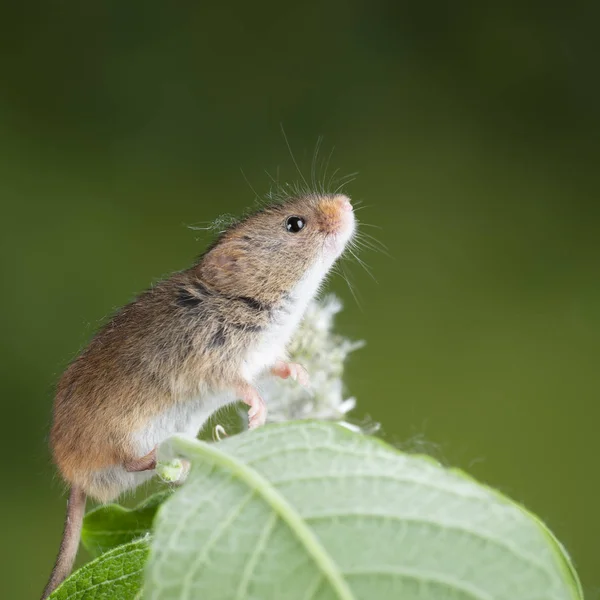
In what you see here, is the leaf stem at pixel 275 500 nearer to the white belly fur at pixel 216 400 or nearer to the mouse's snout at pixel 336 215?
the white belly fur at pixel 216 400

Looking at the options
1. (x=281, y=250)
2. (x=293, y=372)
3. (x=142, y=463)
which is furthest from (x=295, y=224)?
(x=142, y=463)

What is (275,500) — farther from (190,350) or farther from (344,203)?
(344,203)

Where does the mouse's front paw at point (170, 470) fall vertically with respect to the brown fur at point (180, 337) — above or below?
below

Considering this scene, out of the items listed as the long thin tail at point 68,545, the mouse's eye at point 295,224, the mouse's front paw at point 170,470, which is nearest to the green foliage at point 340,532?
the mouse's front paw at point 170,470

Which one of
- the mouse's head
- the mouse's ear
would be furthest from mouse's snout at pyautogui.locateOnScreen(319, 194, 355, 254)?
the mouse's ear

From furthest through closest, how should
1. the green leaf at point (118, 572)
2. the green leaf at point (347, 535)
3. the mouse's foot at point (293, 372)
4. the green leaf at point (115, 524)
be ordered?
the mouse's foot at point (293, 372) → the green leaf at point (115, 524) → the green leaf at point (118, 572) → the green leaf at point (347, 535)

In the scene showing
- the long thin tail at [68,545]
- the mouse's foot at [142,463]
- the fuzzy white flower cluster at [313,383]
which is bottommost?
the long thin tail at [68,545]
